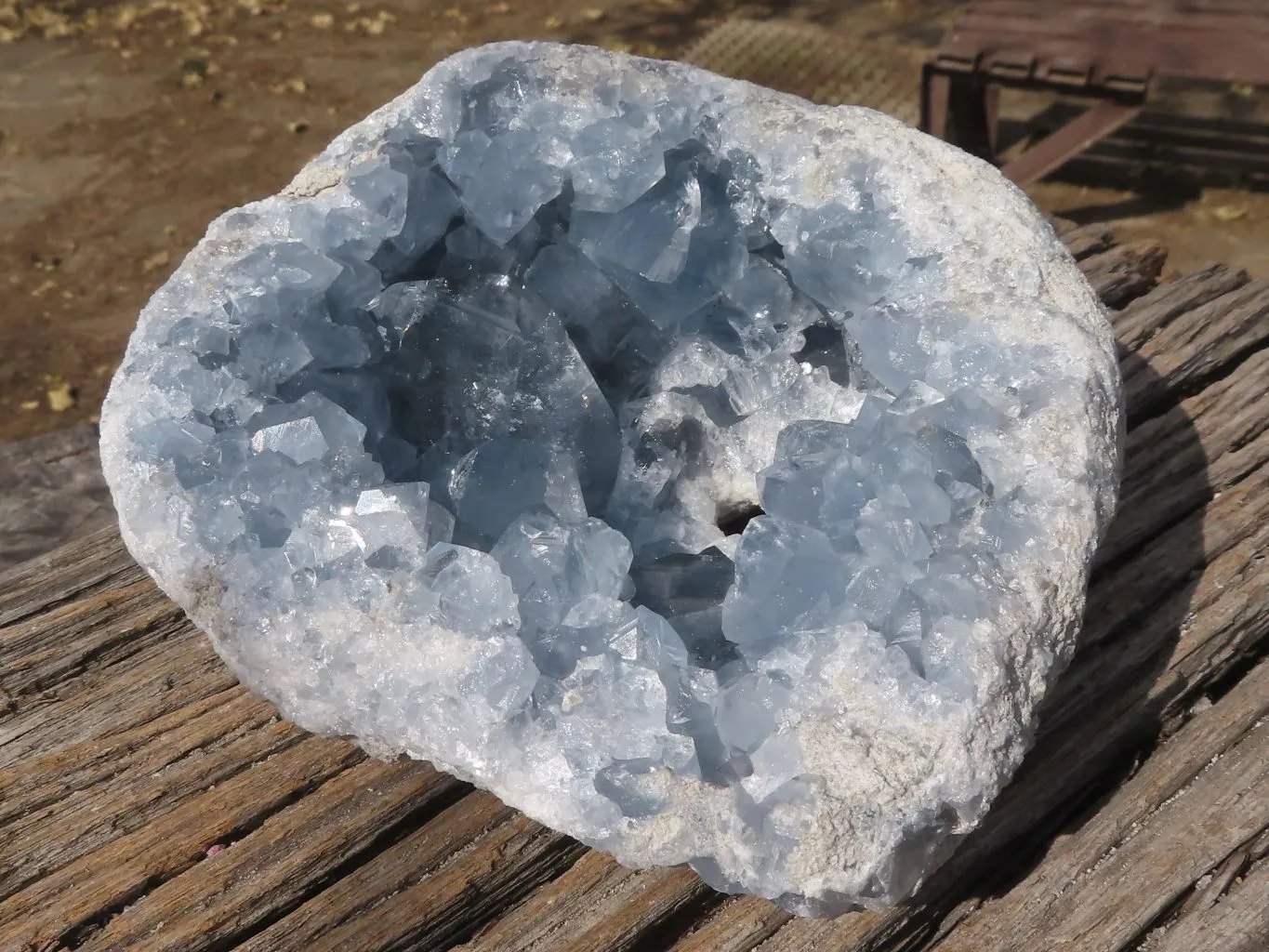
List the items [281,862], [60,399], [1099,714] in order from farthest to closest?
[60,399] < [1099,714] < [281,862]

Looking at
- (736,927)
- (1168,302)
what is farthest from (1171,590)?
(736,927)

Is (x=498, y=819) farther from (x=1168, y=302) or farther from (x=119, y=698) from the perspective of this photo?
(x=1168, y=302)

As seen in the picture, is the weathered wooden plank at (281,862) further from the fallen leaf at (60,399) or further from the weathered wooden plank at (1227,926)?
the fallen leaf at (60,399)

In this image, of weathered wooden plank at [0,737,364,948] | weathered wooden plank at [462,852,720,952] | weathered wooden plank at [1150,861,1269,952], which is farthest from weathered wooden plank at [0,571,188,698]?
weathered wooden plank at [1150,861,1269,952]

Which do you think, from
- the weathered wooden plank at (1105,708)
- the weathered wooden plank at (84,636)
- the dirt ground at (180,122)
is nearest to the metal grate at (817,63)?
the dirt ground at (180,122)

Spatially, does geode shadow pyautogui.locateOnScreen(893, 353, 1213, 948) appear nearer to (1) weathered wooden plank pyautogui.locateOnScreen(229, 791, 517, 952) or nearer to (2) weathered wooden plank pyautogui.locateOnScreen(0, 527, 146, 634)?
(1) weathered wooden plank pyautogui.locateOnScreen(229, 791, 517, 952)

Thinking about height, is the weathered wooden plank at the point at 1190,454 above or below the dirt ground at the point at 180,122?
above
